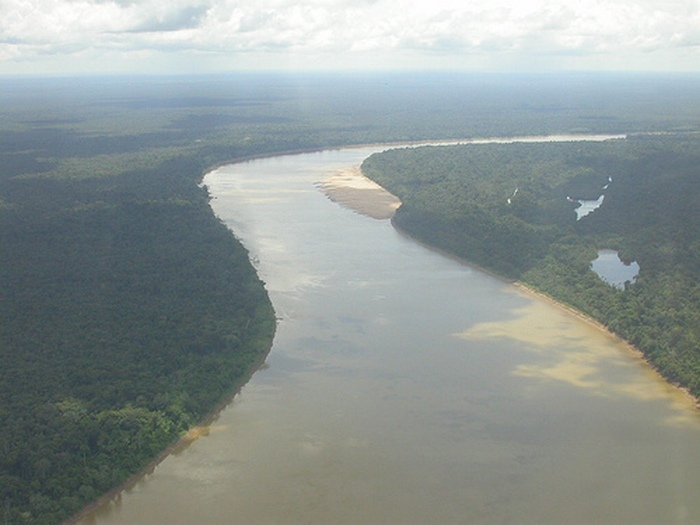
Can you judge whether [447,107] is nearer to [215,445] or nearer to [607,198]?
[607,198]

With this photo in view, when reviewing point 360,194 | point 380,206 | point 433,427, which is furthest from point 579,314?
point 360,194

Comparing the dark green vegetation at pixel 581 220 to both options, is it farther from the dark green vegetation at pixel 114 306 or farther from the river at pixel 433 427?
the river at pixel 433 427

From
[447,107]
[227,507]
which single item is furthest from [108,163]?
[447,107]

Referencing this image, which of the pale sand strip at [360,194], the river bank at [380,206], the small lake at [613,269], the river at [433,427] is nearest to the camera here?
the river at [433,427]

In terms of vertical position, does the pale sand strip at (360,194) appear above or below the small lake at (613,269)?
above

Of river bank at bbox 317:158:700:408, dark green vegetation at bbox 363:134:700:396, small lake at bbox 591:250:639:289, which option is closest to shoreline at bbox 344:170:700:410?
river bank at bbox 317:158:700:408

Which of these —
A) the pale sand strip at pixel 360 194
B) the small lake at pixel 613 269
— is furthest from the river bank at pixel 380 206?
the small lake at pixel 613 269
